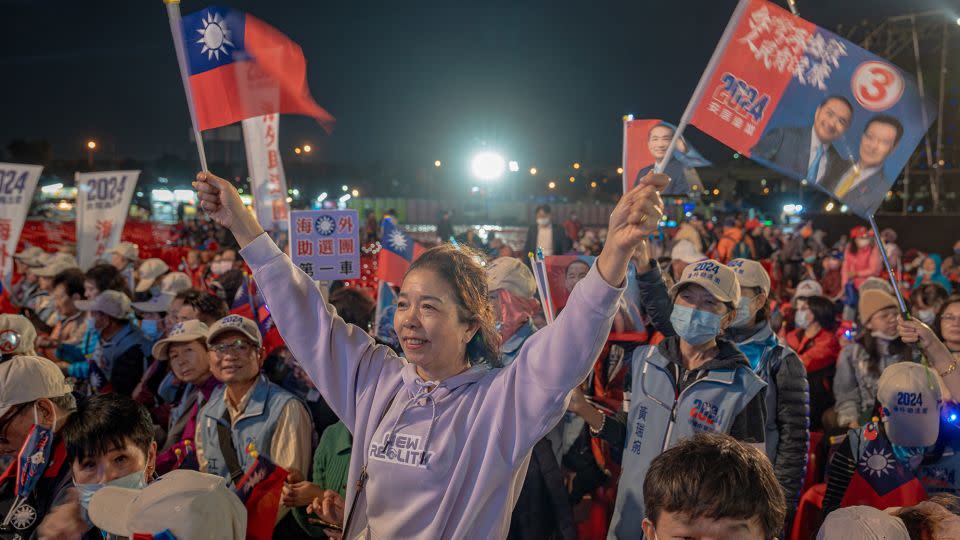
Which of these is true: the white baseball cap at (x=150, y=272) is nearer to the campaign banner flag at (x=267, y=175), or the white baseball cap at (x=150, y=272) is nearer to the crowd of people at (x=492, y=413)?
the campaign banner flag at (x=267, y=175)

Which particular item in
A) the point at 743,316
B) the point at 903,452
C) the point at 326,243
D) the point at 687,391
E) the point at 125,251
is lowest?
the point at 903,452

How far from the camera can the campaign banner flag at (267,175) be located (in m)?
7.87

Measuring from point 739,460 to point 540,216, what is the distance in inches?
449

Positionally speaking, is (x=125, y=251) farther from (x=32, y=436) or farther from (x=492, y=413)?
(x=492, y=413)

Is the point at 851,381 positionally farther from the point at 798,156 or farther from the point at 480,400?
the point at 480,400

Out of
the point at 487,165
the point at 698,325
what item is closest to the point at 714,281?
the point at 698,325

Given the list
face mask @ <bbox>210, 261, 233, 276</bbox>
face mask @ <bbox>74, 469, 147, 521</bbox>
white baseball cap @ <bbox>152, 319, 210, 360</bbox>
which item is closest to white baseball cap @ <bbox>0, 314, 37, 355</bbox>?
white baseball cap @ <bbox>152, 319, 210, 360</bbox>

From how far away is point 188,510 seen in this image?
2006 millimetres

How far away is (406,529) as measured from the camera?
2.26 m

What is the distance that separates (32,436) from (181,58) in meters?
1.67

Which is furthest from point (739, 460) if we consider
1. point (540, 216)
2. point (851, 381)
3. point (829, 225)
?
point (829, 225)

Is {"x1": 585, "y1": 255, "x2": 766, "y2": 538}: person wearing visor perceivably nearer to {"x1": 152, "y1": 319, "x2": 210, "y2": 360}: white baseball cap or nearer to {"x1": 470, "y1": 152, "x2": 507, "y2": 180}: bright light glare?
{"x1": 152, "y1": 319, "x2": 210, "y2": 360}: white baseball cap

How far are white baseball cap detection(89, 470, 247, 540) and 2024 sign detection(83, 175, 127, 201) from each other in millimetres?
10314

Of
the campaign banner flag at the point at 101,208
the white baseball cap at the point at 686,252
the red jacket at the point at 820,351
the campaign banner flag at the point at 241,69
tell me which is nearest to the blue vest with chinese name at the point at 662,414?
the campaign banner flag at the point at 241,69
